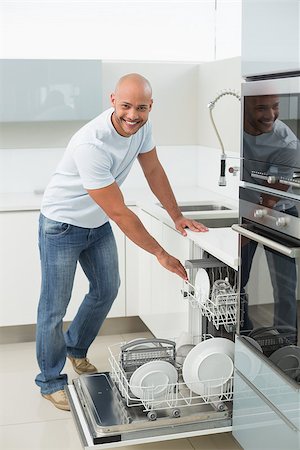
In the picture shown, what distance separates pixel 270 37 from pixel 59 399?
1.88m

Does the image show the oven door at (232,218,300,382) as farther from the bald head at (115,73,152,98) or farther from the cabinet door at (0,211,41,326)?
the cabinet door at (0,211,41,326)

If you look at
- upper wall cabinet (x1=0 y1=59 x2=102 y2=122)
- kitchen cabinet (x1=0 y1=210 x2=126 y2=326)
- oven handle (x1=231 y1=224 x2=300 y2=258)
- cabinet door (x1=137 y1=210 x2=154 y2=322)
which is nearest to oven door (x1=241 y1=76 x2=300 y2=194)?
oven handle (x1=231 y1=224 x2=300 y2=258)

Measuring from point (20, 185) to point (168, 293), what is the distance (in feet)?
4.61

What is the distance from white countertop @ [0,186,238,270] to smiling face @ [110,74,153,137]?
515 millimetres

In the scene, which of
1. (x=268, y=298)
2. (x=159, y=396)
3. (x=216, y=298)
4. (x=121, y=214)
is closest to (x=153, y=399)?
(x=159, y=396)

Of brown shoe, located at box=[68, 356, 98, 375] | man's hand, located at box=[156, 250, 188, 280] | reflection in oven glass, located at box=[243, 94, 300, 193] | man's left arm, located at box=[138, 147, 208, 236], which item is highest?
reflection in oven glass, located at box=[243, 94, 300, 193]

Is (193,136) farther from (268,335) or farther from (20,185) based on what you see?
(268,335)

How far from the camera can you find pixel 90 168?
2.73 m

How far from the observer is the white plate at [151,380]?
8.17 ft

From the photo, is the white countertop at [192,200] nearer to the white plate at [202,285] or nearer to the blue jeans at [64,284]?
the white plate at [202,285]

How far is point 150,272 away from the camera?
3707 mm

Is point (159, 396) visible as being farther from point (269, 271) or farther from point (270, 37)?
point (270, 37)

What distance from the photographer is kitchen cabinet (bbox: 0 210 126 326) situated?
3758mm

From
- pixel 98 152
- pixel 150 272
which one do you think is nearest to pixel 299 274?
pixel 98 152
